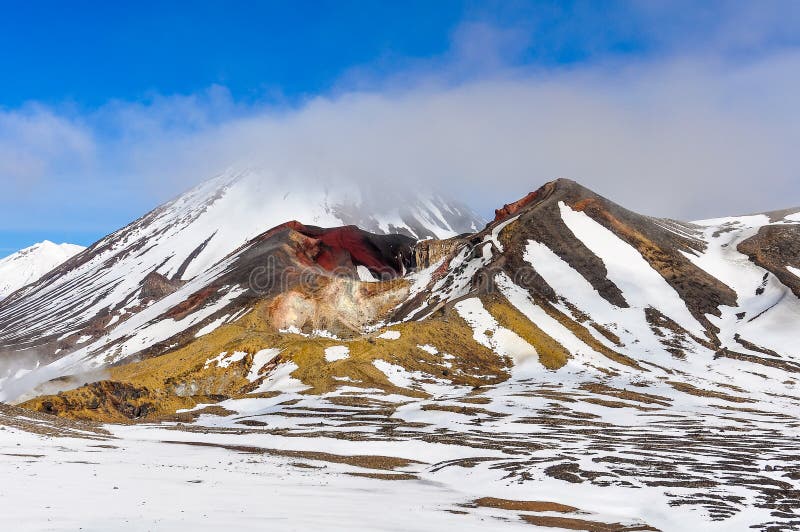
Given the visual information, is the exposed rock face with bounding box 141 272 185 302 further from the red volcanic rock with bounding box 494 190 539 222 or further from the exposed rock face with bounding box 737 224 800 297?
the exposed rock face with bounding box 737 224 800 297

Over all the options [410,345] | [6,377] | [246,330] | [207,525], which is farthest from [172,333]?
[207,525]

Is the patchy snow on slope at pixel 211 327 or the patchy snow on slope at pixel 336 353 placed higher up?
the patchy snow on slope at pixel 211 327

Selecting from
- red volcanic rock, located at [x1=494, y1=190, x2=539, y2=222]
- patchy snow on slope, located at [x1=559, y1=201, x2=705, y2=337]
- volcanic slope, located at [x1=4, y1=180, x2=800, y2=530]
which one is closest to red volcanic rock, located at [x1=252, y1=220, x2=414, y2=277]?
volcanic slope, located at [x1=4, y1=180, x2=800, y2=530]

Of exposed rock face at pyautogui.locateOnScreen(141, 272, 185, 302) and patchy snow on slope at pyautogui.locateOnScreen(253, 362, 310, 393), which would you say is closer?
patchy snow on slope at pyautogui.locateOnScreen(253, 362, 310, 393)

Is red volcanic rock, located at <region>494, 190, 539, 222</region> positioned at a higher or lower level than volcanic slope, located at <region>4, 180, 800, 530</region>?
higher

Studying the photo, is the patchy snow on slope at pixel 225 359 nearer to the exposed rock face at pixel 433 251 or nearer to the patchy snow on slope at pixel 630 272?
the patchy snow on slope at pixel 630 272

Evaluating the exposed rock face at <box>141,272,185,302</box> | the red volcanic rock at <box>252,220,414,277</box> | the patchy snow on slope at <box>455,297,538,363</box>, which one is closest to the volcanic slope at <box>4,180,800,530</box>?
the patchy snow on slope at <box>455,297,538,363</box>

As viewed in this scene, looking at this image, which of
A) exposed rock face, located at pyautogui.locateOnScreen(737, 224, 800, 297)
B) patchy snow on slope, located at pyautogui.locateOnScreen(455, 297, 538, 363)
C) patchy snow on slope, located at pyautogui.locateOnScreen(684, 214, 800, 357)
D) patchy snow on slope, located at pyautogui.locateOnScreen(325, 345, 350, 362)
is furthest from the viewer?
exposed rock face, located at pyautogui.locateOnScreen(737, 224, 800, 297)

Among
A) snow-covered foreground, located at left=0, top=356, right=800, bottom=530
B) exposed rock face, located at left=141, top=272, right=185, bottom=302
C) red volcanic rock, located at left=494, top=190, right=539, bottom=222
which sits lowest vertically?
snow-covered foreground, located at left=0, top=356, right=800, bottom=530

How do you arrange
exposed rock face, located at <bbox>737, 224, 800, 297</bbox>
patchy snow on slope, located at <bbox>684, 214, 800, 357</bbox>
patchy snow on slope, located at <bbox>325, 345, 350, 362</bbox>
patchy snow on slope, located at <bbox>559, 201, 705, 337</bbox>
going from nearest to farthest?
1. patchy snow on slope, located at <bbox>325, 345, 350, 362</bbox>
2. patchy snow on slope, located at <bbox>684, 214, 800, 357</bbox>
3. patchy snow on slope, located at <bbox>559, 201, 705, 337</bbox>
4. exposed rock face, located at <bbox>737, 224, 800, 297</bbox>

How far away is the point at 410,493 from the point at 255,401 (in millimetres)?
47491

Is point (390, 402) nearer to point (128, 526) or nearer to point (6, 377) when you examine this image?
point (128, 526)

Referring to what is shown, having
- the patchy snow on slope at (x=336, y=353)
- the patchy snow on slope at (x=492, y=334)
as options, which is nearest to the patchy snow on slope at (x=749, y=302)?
the patchy snow on slope at (x=492, y=334)

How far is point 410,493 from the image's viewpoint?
27.3 meters
